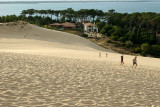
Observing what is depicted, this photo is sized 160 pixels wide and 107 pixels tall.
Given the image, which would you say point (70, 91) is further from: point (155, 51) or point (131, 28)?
point (131, 28)

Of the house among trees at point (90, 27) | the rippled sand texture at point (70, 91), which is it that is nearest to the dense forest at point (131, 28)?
the house among trees at point (90, 27)

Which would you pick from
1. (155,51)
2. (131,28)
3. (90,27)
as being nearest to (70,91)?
(155,51)

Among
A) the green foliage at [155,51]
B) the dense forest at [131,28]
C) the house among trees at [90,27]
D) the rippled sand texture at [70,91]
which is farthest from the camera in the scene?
the house among trees at [90,27]

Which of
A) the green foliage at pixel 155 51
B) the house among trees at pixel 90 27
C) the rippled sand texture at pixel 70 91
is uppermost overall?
the house among trees at pixel 90 27

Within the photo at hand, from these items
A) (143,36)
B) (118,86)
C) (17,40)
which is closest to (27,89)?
(118,86)

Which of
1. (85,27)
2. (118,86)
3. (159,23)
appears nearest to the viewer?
(118,86)

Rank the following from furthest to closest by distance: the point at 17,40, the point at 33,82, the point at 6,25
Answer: the point at 6,25, the point at 17,40, the point at 33,82

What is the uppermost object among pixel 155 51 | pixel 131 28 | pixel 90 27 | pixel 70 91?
pixel 90 27

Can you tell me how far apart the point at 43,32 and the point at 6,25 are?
8.36m

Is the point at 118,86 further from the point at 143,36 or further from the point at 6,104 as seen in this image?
the point at 143,36

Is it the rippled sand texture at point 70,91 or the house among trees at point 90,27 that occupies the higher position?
the house among trees at point 90,27

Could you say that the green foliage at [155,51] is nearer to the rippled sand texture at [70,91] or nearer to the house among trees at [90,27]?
the house among trees at [90,27]

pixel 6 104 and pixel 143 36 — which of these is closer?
pixel 6 104

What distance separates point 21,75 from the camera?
11.5 metres
